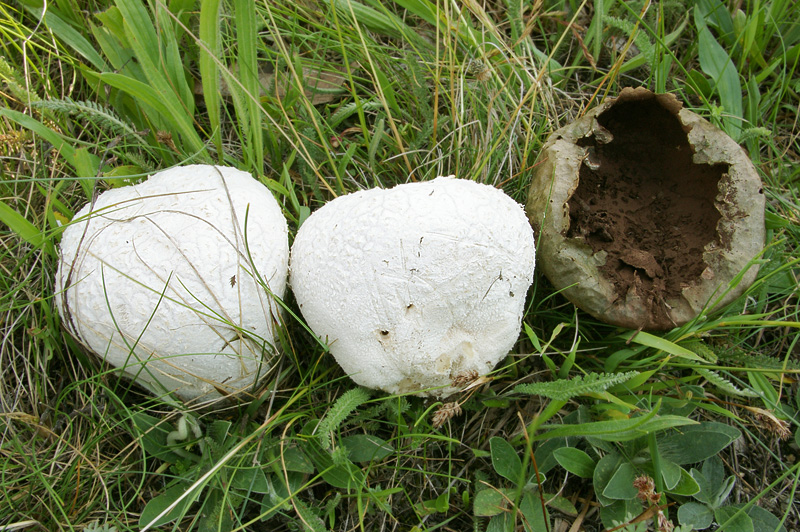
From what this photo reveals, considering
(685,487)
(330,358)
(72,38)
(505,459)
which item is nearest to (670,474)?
(685,487)

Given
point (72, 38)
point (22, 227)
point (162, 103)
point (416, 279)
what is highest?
point (72, 38)

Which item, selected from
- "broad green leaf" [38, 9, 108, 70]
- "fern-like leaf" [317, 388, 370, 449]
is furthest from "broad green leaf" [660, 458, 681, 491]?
"broad green leaf" [38, 9, 108, 70]

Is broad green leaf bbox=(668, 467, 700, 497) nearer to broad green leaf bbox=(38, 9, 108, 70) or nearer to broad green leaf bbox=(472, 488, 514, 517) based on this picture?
broad green leaf bbox=(472, 488, 514, 517)

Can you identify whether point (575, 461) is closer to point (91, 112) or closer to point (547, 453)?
point (547, 453)

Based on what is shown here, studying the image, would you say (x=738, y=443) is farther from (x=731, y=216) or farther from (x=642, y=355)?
(x=731, y=216)

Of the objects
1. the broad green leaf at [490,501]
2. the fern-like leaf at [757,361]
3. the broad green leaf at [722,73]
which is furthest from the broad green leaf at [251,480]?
the broad green leaf at [722,73]

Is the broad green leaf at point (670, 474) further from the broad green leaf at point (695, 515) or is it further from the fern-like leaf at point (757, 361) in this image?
the fern-like leaf at point (757, 361)

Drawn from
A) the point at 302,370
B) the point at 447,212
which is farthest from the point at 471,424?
the point at 447,212
